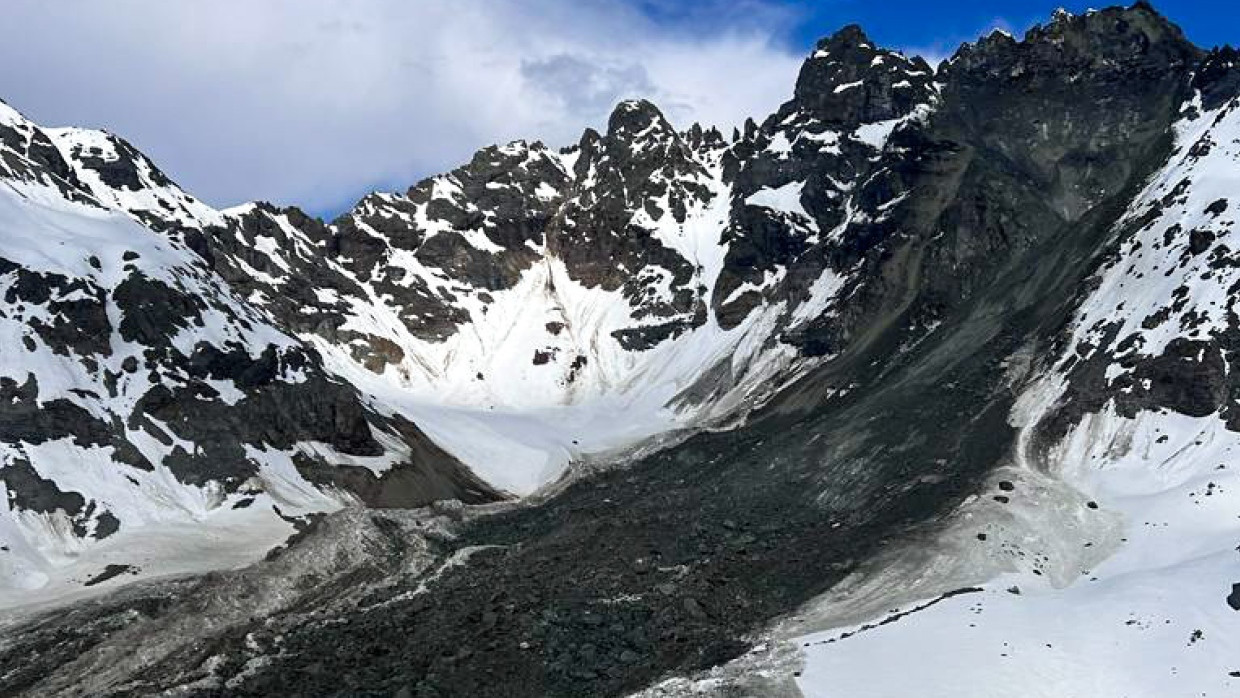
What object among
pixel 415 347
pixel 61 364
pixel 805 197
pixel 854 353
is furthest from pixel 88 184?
pixel 854 353

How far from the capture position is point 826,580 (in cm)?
5466

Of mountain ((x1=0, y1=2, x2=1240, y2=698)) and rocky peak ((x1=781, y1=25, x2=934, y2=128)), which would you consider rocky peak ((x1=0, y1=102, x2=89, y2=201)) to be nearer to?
mountain ((x1=0, y1=2, x2=1240, y2=698))

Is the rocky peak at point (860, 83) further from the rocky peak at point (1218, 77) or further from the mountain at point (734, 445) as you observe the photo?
the rocky peak at point (1218, 77)

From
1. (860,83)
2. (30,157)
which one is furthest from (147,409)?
(860,83)

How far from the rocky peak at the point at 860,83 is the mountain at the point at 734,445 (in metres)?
9.41

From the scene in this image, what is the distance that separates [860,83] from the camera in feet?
627

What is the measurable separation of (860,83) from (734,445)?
10835 centimetres

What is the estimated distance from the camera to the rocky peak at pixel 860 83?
612 feet

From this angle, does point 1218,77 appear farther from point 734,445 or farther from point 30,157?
point 30,157

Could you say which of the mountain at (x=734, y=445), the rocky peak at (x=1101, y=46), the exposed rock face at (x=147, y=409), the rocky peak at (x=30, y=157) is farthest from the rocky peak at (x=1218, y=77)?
the rocky peak at (x=30, y=157)

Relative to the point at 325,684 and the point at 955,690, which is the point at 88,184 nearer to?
the point at 325,684

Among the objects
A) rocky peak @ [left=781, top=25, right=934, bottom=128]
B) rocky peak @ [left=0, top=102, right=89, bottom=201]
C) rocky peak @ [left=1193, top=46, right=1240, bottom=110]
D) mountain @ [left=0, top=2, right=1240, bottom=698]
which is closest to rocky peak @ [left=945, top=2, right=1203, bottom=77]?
mountain @ [left=0, top=2, right=1240, bottom=698]

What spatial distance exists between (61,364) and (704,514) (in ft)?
175

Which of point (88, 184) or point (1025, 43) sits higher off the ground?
point (88, 184)
